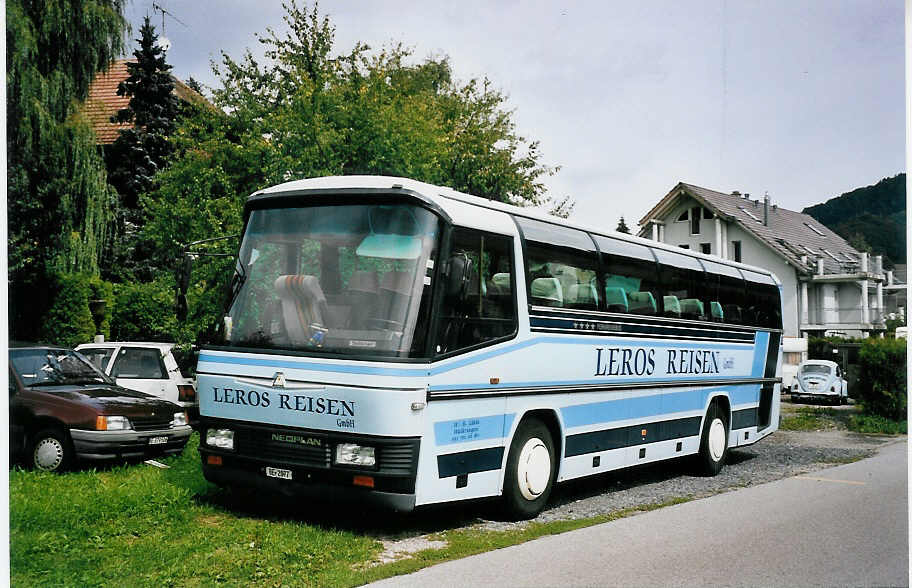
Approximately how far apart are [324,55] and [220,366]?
7505 millimetres

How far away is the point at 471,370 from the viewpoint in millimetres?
7773

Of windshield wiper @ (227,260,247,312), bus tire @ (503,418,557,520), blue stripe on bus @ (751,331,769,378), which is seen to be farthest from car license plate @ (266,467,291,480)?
blue stripe on bus @ (751,331,769,378)

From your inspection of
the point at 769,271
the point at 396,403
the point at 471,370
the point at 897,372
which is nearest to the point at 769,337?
the point at 769,271

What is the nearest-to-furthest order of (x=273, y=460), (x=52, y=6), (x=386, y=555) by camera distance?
(x=386, y=555), (x=273, y=460), (x=52, y=6)

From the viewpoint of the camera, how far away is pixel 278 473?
7.46 m

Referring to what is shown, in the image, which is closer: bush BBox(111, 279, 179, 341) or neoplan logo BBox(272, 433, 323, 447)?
neoplan logo BBox(272, 433, 323, 447)

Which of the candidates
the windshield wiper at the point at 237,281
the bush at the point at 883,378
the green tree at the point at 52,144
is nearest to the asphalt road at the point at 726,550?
the bush at the point at 883,378

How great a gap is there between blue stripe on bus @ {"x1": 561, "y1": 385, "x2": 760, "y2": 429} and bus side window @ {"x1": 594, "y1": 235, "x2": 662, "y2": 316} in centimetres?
108

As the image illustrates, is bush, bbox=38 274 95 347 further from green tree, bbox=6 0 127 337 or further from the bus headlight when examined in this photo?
the bus headlight

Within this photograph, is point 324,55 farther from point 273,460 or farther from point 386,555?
point 386,555

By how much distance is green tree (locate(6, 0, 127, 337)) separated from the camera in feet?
35.1

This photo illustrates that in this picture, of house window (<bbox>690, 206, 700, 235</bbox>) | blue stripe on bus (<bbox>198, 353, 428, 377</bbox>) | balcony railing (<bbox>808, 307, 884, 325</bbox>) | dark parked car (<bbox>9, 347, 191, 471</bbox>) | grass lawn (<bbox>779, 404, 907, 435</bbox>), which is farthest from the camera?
grass lawn (<bbox>779, 404, 907, 435</bbox>)

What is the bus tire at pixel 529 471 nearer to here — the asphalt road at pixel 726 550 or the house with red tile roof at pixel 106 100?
the asphalt road at pixel 726 550

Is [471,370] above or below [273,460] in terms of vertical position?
above
